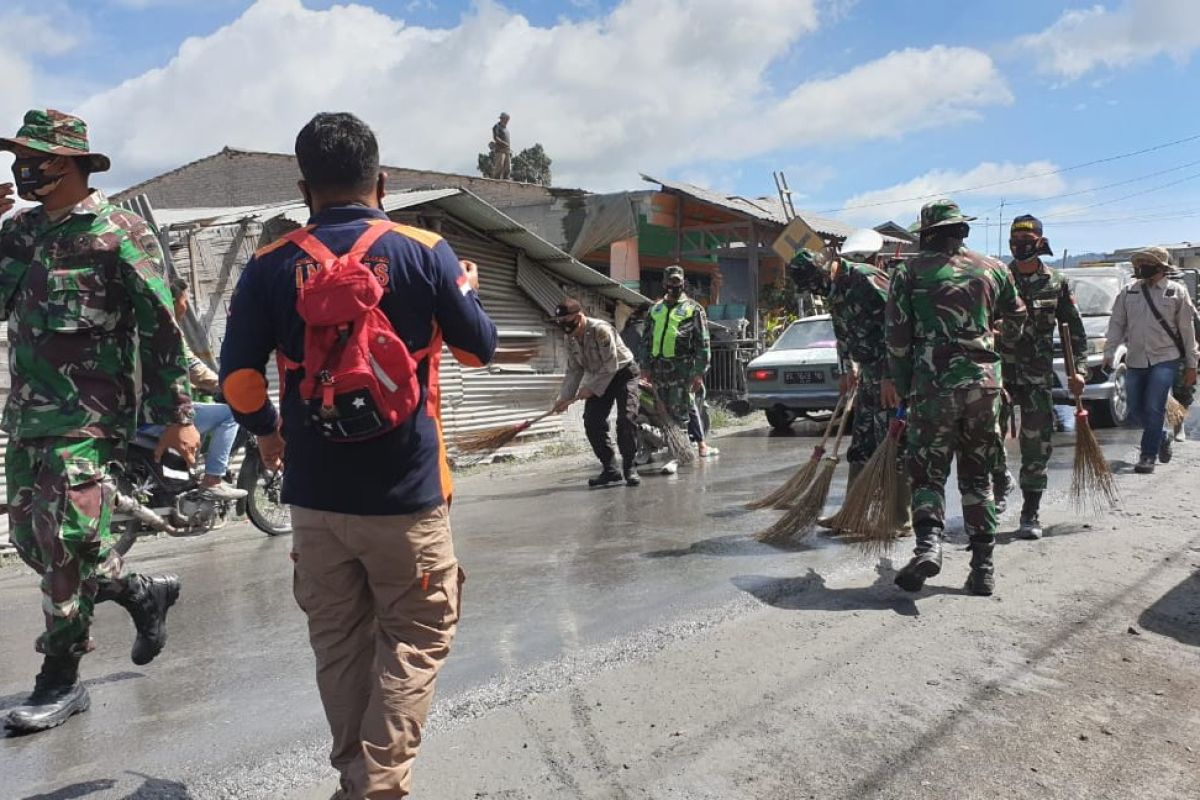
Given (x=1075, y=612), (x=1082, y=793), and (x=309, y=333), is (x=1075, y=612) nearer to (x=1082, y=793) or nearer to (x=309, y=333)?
(x=1082, y=793)

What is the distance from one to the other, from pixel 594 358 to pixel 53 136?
5609 millimetres

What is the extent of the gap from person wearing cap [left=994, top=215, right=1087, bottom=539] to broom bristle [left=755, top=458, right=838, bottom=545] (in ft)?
3.52

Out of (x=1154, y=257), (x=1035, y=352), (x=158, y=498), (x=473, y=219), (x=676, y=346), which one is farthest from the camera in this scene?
(x=473, y=219)

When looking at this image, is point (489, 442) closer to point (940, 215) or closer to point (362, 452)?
point (940, 215)

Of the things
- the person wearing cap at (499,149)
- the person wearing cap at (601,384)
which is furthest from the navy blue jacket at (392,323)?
the person wearing cap at (499,149)

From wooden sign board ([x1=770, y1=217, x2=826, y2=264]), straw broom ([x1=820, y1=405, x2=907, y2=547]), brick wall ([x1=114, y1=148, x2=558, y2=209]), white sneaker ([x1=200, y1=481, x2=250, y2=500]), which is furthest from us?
brick wall ([x1=114, y1=148, x2=558, y2=209])

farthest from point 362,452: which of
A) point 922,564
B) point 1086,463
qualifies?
point 1086,463

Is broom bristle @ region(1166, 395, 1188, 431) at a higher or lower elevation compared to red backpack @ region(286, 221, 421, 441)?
lower

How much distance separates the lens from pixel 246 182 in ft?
70.6

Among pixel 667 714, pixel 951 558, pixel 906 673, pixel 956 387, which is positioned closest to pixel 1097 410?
pixel 951 558

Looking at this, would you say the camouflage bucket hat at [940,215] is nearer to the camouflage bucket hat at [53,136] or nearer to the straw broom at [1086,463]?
the straw broom at [1086,463]

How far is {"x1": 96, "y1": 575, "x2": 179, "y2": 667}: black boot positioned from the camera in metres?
3.63

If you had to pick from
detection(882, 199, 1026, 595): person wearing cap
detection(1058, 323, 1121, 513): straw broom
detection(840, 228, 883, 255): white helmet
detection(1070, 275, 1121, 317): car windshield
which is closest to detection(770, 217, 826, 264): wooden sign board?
detection(1070, 275, 1121, 317): car windshield

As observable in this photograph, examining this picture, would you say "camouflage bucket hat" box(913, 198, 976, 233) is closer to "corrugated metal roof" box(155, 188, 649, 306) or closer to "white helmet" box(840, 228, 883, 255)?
"white helmet" box(840, 228, 883, 255)
